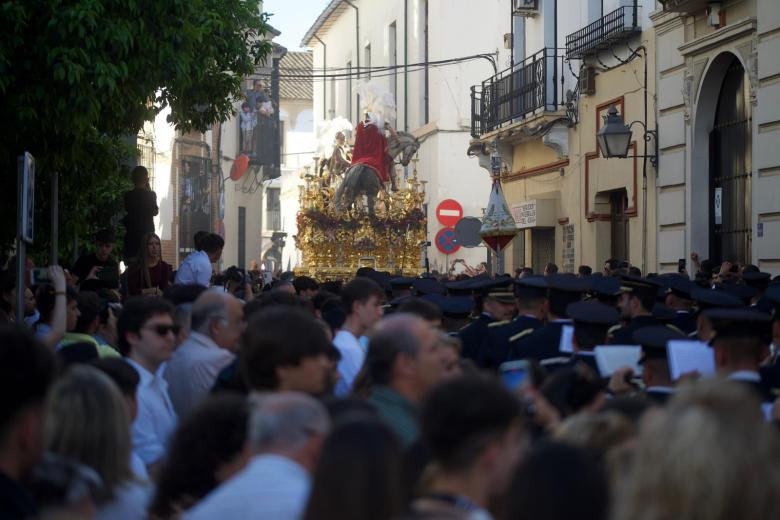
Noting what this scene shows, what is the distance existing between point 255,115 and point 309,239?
24.8 metres

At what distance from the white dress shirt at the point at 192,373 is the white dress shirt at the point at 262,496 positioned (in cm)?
343

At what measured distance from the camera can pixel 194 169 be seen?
3991 centimetres

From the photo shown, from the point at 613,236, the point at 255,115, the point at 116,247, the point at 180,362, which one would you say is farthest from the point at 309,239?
the point at 255,115

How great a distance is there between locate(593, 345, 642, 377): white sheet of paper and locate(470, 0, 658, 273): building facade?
13428 mm

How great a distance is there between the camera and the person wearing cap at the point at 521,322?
29.9ft

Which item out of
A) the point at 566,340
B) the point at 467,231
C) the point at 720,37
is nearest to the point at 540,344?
the point at 566,340

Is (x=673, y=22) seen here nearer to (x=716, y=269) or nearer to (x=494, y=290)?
(x=716, y=269)

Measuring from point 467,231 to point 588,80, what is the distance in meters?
3.56

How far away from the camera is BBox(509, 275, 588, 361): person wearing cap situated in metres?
8.52

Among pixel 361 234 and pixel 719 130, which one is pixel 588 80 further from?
pixel 361 234

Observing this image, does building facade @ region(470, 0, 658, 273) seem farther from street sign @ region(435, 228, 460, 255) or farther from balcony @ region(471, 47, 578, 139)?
street sign @ region(435, 228, 460, 255)

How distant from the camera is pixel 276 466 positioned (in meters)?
3.79

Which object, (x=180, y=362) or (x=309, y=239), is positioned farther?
(x=309, y=239)

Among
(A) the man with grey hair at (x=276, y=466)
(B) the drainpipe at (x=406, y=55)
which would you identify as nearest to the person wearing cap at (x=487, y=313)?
(A) the man with grey hair at (x=276, y=466)
